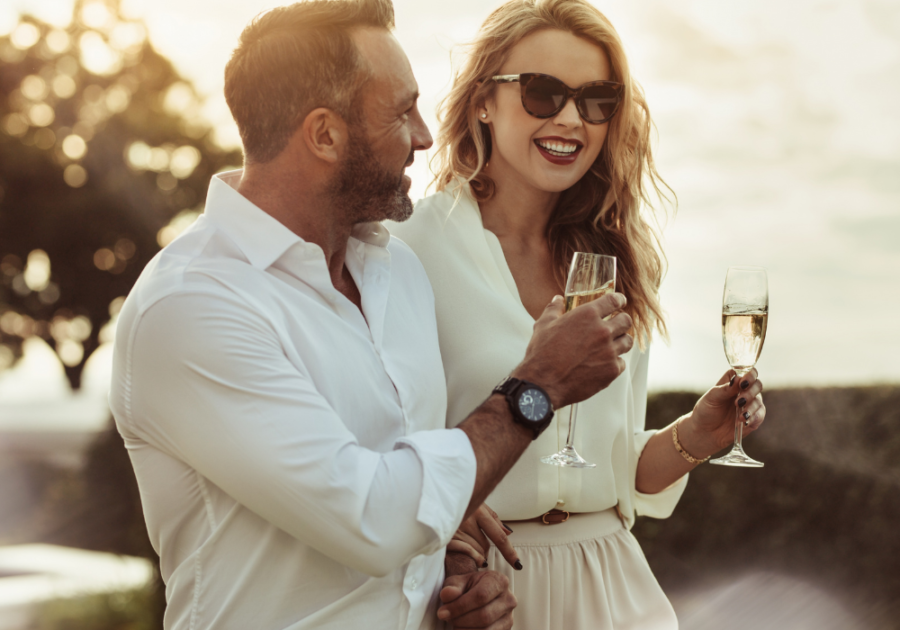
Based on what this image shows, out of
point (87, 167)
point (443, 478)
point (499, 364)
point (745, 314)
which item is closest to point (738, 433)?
point (745, 314)

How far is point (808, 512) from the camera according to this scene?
838cm

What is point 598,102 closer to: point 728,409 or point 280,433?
point 728,409

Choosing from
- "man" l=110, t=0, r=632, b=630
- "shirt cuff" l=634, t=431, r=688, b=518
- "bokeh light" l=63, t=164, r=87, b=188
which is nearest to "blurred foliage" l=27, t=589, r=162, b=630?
"shirt cuff" l=634, t=431, r=688, b=518

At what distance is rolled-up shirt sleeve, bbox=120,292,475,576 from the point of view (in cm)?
181

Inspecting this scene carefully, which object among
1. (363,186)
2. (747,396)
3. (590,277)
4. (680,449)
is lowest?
(680,449)

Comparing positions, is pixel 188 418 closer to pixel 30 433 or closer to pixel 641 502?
pixel 641 502

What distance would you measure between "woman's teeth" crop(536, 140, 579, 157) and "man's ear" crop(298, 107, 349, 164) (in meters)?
1.20

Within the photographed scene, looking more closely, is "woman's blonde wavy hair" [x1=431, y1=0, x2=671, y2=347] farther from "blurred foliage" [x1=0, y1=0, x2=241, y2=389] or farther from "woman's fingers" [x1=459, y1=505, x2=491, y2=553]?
"blurred foliage" [x1=0, y1=0, x2=241, y2=389]

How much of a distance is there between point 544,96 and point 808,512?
22.0 feet

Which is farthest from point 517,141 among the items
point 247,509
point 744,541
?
point 744,541

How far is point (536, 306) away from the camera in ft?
10.9

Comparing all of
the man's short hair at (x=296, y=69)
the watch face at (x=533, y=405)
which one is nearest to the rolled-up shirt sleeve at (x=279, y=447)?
the watch face at (x=533, y=405)

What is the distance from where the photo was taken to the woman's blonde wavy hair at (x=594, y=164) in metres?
3.37

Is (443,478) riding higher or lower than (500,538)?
higher
